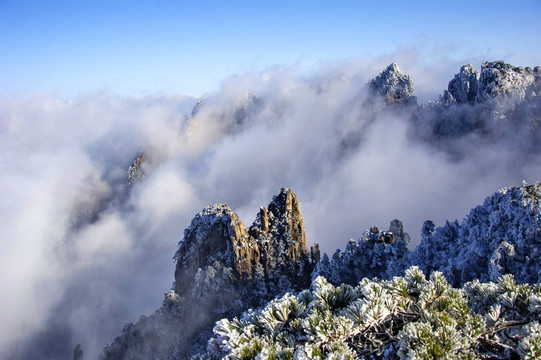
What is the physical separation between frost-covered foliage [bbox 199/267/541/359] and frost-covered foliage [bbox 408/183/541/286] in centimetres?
2583

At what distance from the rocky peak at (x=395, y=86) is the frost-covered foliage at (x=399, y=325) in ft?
579

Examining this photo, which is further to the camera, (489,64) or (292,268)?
(489,64)

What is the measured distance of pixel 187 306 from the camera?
2186 inches

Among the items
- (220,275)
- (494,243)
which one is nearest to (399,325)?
(494,243)

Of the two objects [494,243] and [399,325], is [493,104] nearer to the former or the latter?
[494,243]

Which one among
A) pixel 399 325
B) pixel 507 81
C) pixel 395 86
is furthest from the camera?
pixel 395 86

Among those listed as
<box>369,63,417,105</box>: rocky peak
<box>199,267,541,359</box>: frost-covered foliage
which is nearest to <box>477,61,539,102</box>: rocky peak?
<box>369,63,417,105</box>: rocky peak

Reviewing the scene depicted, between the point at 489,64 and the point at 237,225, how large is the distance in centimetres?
12727

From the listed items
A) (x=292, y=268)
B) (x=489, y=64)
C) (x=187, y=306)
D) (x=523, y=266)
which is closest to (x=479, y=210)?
(x=523, y=266)

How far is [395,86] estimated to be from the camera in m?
171

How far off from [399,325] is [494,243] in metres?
31.2

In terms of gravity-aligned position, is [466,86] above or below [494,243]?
above

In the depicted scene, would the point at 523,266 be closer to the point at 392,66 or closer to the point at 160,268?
the point at 392,66

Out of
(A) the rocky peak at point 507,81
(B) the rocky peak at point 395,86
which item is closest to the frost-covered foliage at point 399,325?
(A) the rocky peak at point 507,81
